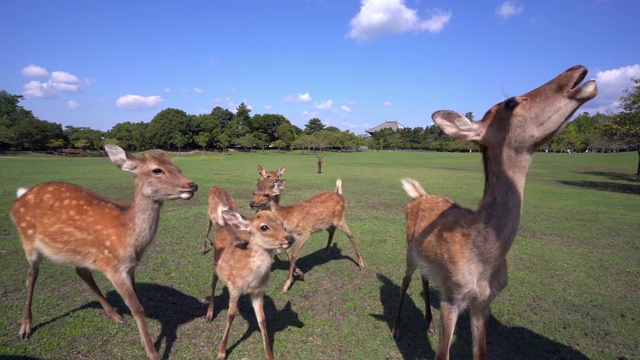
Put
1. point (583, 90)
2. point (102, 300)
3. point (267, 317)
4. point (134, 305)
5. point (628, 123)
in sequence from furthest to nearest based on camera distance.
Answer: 1. point (628, 123)
2. point (267, 317)
3. point (102, 300)
4. point (134, 305)
5. point (583, 90)

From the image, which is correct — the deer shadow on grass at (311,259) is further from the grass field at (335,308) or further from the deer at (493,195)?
the deer at (493,195)

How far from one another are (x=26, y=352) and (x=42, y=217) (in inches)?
63.5

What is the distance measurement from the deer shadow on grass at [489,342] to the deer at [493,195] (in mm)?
1092

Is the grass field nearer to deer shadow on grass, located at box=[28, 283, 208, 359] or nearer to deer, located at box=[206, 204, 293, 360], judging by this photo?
deer shadow on grass, located at box=[28, 283, 208, 359]

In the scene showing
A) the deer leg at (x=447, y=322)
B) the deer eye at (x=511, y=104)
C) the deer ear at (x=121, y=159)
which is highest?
the deer eye at (x=511, y=104)

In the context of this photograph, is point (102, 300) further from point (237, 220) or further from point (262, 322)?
point (262, 322)

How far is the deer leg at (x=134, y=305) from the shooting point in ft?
11.9

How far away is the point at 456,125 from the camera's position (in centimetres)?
256

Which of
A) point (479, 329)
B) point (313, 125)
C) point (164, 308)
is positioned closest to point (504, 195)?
point (479, 329)

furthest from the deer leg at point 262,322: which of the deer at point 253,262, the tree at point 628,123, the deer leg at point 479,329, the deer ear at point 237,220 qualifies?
the tree at point 628,123

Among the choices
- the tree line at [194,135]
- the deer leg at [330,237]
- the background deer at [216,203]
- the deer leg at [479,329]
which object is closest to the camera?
the deer leg at [479,329]

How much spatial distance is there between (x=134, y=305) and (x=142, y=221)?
99cm

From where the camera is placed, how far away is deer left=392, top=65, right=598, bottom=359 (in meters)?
2.50

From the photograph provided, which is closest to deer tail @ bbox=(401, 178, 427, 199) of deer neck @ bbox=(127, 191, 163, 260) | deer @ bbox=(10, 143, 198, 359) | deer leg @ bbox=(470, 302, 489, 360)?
deer leg @ bbox=(470, 302, 489, 360)
